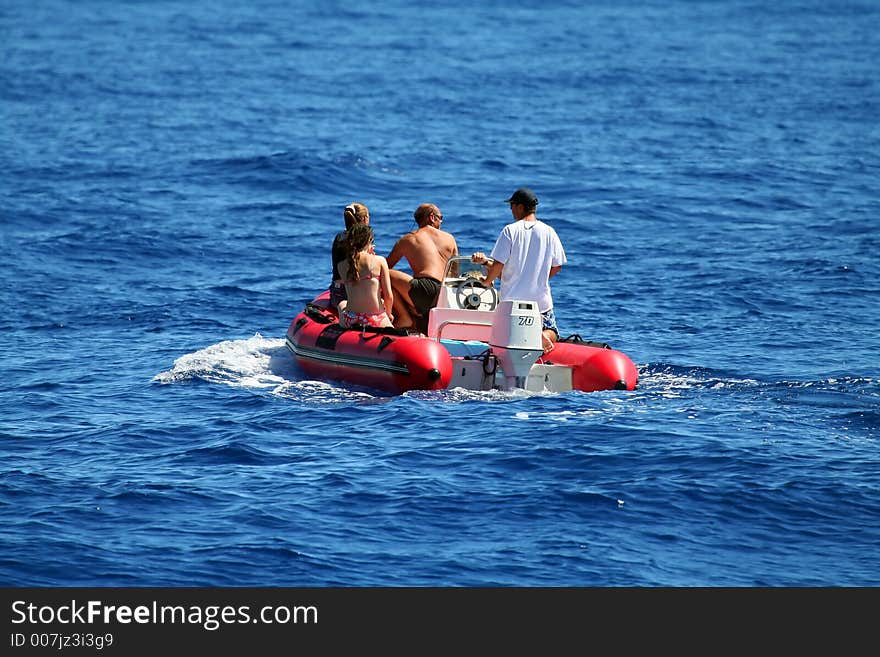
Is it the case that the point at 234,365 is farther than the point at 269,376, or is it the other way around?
the point at 234,365

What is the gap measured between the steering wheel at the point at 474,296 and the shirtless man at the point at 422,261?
0.21m

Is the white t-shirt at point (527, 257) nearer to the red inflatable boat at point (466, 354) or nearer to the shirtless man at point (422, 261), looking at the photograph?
the red inflatable boat at point (466, 354)

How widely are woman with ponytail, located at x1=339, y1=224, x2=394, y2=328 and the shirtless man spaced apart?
0.32 metres

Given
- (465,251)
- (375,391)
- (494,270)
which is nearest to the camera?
(494,270)

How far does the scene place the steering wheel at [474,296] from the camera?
1195 centimetres

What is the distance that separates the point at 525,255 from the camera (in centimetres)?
1098

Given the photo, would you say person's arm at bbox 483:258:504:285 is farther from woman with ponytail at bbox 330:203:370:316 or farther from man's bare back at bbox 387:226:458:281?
woman with ponytail at bbox 330:203:370:316

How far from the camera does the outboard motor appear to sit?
424 inches

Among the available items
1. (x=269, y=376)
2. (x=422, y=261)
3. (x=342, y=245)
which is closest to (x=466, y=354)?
(x=422, y=261)

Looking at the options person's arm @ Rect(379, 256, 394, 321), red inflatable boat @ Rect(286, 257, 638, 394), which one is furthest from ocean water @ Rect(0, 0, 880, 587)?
person's arm @ Rect(379, 256, 394, 321)

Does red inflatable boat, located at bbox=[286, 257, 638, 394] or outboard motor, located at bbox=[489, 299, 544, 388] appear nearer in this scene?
outboard motor, located at bbox=[489, 299, 544, 388]

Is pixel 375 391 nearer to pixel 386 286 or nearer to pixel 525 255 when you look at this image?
pixel 386 286

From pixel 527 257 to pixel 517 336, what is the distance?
690 mm

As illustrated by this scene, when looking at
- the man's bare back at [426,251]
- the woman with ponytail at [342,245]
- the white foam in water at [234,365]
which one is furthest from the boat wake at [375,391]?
the man's bare back at [426,251]
